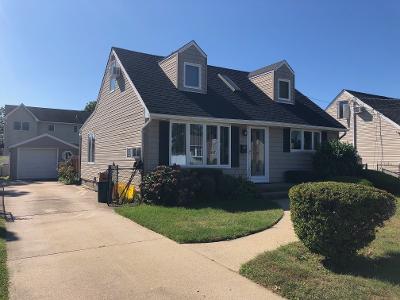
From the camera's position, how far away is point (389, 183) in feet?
53.4

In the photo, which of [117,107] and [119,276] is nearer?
[119,276]

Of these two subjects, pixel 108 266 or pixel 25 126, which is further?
pixel 25 126

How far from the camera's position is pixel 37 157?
31031 mm

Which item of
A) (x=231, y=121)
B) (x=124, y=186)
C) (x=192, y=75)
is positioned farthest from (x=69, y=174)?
(x=231, y=121)

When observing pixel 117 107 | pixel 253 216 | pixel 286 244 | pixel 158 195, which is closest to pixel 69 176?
pixel 117 107

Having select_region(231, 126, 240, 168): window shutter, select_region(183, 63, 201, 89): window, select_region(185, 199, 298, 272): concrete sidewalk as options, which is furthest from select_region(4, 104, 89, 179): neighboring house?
select_region(185, 199, 298, 272): concrete sidewalk

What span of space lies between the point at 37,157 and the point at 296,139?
21.9 meters

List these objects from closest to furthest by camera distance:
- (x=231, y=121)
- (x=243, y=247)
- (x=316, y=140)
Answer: (x=243, y=247)
(x=231, y=121)
(x=316, y=140)

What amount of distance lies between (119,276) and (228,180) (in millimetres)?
8278

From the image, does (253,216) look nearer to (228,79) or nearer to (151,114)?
(151,114)

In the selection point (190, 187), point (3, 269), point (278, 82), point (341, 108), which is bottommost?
point (3, 269)

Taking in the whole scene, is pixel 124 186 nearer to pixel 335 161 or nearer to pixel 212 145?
pixel 212 145

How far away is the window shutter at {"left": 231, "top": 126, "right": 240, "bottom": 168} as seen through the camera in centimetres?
1567

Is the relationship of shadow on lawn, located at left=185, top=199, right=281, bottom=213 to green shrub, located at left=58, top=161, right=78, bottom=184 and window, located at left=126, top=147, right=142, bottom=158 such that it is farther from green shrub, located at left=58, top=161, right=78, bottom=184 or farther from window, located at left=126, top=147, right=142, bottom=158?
green shrub, located at left=58, top=161, right=78, bottom=184
